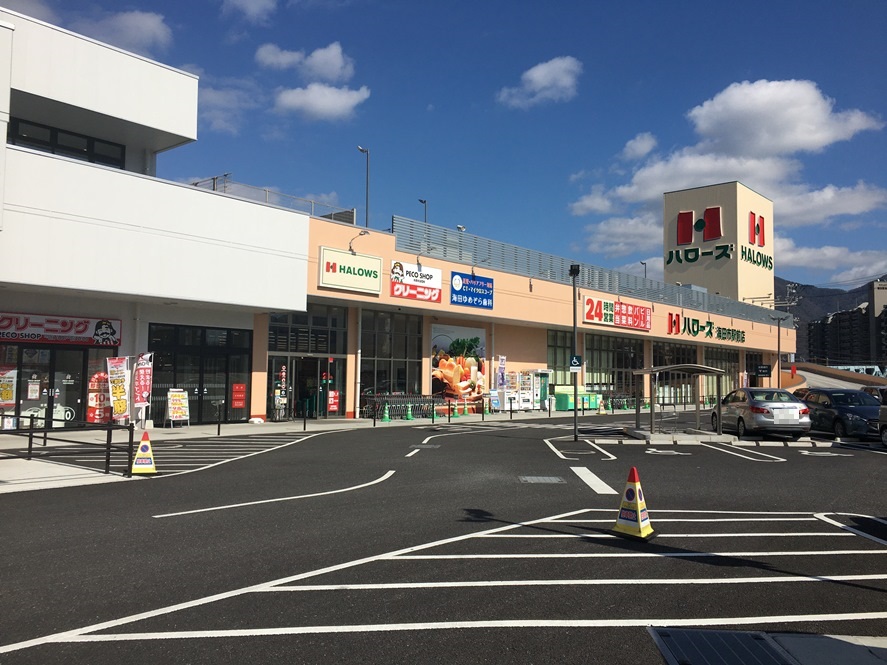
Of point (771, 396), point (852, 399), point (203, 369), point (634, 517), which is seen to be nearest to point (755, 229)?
point (852, 399)

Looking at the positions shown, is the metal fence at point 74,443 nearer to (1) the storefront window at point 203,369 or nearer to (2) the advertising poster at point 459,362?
(1) the storefront window at point 203,369

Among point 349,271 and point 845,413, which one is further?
point 349,271

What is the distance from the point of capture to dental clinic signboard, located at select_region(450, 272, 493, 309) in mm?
32719

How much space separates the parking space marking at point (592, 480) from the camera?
11938 mm

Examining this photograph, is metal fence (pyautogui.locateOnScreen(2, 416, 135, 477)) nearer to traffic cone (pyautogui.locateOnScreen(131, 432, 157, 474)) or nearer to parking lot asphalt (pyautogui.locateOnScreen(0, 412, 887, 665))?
traffic cone (pyautogui.locateOnScreen(131, 432, 157, 474))

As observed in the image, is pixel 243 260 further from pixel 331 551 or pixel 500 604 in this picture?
pixel 500 604

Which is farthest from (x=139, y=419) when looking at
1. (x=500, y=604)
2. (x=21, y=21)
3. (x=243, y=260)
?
(x=500, y=604)

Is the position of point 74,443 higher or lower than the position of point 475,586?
higher

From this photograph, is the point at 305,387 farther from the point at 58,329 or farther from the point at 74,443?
the point at 74,443

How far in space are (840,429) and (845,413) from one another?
2.02 feet

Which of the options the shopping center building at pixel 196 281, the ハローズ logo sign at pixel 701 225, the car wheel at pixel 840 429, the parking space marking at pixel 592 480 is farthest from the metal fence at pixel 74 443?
the ハローズ logo sign at pixel 701 225

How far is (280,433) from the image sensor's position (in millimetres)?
23344

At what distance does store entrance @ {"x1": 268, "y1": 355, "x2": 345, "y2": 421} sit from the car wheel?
19047 mm

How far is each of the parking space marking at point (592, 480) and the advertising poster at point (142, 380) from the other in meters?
14.0
